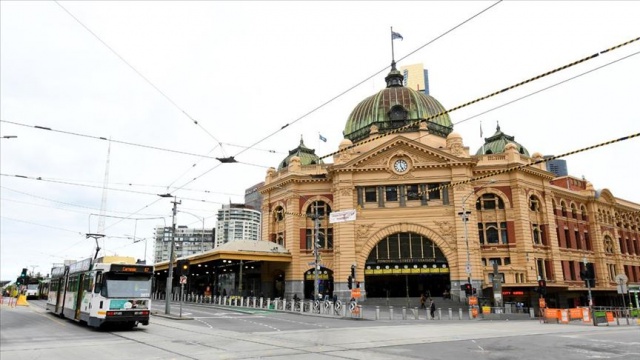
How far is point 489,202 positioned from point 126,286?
41.3m

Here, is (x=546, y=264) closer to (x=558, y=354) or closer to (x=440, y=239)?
(x=440, y=239)

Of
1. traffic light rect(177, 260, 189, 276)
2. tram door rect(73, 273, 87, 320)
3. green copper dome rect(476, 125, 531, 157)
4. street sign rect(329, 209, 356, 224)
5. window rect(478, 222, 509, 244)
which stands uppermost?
green copper dome rect(476, 125, 531, 157)

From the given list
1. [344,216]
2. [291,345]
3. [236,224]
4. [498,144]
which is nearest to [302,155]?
[498,144]

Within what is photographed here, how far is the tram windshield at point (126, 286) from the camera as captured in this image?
860 inches

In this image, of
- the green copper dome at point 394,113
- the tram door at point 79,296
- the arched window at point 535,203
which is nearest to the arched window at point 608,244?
the arched window at point 535,203

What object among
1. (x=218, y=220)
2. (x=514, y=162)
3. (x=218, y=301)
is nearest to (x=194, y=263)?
(x=218, y=301)

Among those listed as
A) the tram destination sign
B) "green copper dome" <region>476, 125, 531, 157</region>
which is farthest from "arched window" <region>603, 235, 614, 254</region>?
the tram destination sign

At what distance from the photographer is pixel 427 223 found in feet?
163

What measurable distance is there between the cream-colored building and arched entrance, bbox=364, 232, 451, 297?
0.11 metres

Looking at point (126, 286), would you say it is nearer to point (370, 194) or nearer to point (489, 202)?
point (370, 194)

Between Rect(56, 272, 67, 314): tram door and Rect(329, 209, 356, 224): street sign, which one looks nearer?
Rect(56, 272, 67, 314): tram door

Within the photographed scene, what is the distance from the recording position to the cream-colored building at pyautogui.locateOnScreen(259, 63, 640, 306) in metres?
48.6

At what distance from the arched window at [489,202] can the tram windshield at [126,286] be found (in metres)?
39.2

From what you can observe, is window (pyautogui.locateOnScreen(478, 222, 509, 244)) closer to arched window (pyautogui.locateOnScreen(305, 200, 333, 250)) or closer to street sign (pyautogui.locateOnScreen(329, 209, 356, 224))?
arched window (pyautogui.locateOnScreen(305, 200, 333, 250))
